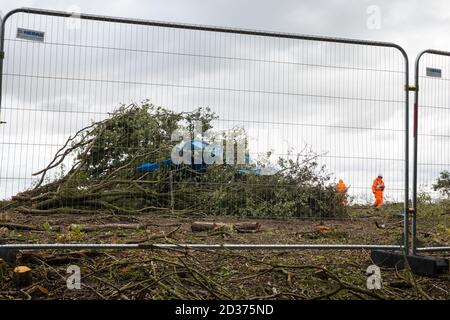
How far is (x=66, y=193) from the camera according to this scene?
8711 millimetres

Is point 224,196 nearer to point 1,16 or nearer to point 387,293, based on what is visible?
point 387,293

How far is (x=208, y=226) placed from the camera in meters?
8.41

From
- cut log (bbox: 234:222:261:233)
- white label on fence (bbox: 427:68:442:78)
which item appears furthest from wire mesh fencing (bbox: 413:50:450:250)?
cut log (bbox: 234:222:261:233)

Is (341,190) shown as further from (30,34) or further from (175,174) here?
(30,34)

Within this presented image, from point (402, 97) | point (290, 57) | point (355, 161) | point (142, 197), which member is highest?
point (290, 57)

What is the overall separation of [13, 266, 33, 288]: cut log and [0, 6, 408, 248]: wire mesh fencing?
3.84 ft

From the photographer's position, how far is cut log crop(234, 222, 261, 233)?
28.3 feet

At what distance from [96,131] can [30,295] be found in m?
2.48

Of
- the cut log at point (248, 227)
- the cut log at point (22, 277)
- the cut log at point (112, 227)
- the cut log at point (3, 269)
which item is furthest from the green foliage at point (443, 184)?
the cut log at point (3, 269)

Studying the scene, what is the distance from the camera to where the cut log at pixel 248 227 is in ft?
28.3

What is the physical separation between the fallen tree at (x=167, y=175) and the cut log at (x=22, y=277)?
1.47 metres

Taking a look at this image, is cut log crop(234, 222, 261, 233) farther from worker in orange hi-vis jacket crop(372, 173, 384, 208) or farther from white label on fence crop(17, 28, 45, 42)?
white label on fence crop(17, 28, 45, 42)
